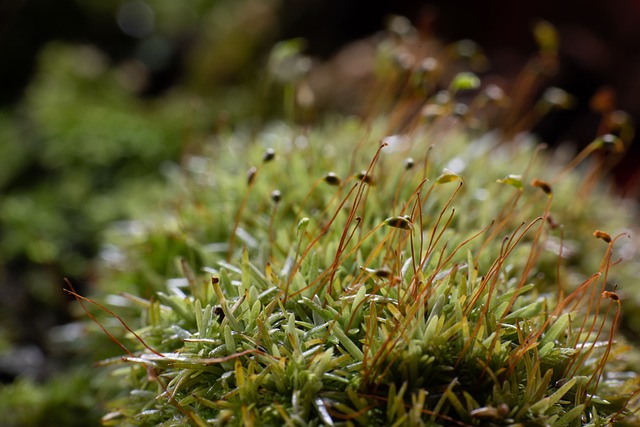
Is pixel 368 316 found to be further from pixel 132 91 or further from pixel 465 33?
pixel 465 33

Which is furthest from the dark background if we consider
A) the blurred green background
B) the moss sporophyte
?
the moss sporophyte

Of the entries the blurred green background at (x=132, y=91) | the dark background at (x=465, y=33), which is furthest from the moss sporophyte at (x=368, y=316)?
the dark background at (x=465, y=33)

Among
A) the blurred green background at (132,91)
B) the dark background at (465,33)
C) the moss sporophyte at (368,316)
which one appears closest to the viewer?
the moss sporophyte at (368,316)

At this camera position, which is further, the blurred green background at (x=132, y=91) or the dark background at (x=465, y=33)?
the dark background at (x=465, y=33)

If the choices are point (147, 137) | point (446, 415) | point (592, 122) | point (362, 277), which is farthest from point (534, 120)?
point (446, 415)

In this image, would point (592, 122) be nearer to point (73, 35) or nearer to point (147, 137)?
point (147, 137)

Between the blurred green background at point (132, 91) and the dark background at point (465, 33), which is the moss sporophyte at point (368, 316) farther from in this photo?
the dark background at point (465, 33)
